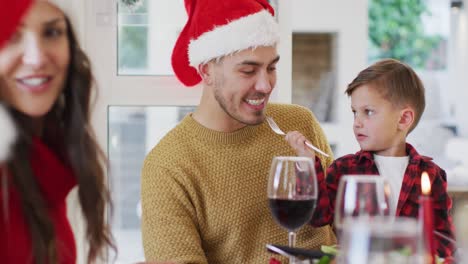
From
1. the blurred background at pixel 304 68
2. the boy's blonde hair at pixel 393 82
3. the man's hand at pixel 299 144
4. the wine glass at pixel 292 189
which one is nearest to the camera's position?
the wine glass at pixel 292 189

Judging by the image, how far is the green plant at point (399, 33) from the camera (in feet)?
27.0

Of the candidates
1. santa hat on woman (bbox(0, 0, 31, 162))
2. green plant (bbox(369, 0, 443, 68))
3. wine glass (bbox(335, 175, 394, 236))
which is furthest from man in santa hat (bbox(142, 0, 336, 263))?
green plant (bbox(369, 0, 443, 68))

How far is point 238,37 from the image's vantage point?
6.76 feet

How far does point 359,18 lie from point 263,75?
3938mm

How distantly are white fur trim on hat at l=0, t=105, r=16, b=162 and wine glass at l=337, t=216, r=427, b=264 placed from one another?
0.48 m

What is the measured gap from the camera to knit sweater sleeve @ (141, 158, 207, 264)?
1836 mm

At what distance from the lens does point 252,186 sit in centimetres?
201

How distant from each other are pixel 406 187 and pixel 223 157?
1.69ft

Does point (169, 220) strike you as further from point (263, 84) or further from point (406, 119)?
point (406, 119)

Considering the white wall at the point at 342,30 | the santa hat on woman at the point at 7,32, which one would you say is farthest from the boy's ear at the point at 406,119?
the white wall at the point at 342,30

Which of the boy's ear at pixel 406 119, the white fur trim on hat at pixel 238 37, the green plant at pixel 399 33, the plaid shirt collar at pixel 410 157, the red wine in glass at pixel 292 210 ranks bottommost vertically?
the red wine in glass at pixel 292 210

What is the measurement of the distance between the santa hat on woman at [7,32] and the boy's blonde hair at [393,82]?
1315 mm

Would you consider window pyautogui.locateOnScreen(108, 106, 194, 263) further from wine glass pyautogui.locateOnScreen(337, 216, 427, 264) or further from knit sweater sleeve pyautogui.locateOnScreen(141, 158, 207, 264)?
wine glass pyautogui.locateOnScreen(337, 216, 427, 264)

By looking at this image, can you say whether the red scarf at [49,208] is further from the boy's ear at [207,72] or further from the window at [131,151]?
the window at [131,151]
